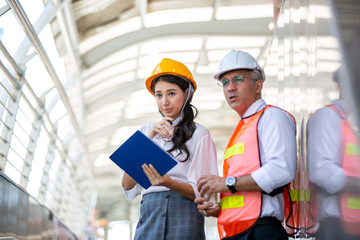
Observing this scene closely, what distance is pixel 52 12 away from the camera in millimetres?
8727

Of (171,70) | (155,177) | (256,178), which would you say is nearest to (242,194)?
(256,178)

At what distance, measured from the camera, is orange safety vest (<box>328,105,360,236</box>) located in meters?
1.83

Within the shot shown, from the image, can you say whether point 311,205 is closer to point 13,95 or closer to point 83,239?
point 13,95

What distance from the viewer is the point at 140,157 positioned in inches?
123

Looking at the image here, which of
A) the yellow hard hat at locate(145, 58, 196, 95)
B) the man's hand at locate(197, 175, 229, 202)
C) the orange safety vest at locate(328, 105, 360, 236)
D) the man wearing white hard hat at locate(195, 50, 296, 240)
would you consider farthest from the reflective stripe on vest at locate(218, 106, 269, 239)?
the orange safety vest at locate(328, 105, 360, 236)

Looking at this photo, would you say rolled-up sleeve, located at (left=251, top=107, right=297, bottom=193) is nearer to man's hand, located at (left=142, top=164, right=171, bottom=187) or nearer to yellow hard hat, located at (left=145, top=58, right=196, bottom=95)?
man's hand, located at (left=142, top=164, right=171, bottom=187)

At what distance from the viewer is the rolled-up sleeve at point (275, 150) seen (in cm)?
281

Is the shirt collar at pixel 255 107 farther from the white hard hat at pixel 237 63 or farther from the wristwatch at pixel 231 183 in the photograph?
the wristwatch at pixel 231 183

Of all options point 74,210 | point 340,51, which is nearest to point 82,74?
point 74,210

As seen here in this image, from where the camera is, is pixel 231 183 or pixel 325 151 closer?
pixel 325 151

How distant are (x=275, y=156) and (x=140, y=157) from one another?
79cm

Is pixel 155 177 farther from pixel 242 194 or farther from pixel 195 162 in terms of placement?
pixel 242 194

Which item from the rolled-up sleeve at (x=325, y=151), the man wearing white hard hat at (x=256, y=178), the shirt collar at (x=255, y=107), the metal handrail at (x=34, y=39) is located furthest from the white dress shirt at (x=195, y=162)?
the metal handrail at (x=34, y=39)

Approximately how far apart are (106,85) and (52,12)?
6.75m
